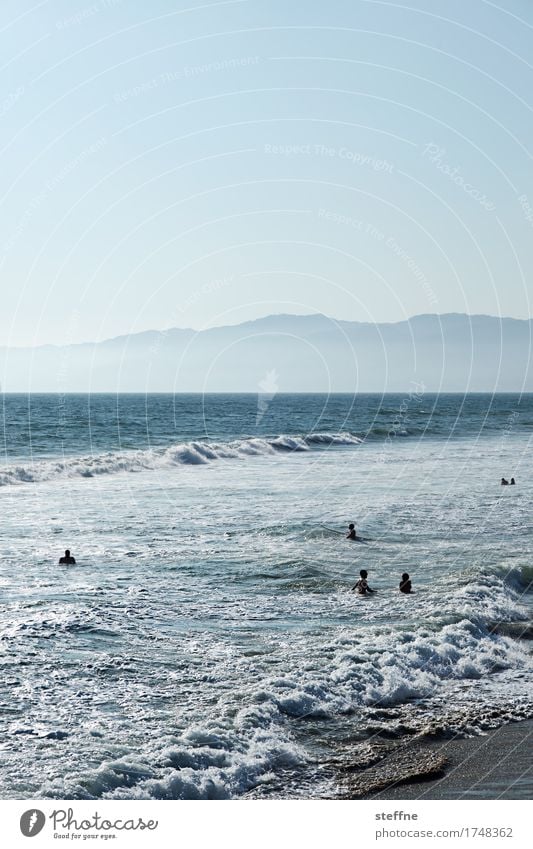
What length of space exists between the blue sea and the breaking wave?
8540 mm

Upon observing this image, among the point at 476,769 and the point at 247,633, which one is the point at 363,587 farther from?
the point at 476,769

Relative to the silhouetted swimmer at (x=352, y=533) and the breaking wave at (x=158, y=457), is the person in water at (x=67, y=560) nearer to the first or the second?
the silhouetted swimmer at (x=352, y=533)

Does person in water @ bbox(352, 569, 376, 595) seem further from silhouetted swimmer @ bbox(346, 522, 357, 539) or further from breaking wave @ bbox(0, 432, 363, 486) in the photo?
breaking wave @ bbox(0, 432, 363, 486)

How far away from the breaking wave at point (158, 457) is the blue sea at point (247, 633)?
8.54 meters

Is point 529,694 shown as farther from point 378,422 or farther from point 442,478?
point 378,422

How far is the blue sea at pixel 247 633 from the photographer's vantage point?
490 inches

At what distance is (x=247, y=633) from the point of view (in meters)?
18.3

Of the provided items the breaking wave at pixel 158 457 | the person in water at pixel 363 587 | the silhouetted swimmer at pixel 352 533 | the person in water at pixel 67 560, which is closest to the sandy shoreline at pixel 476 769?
the person in water at pixel 363 587

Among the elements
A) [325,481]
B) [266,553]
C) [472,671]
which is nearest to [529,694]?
[472,671]

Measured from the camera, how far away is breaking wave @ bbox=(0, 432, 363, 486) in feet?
168

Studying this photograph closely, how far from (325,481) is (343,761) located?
34.2 m
